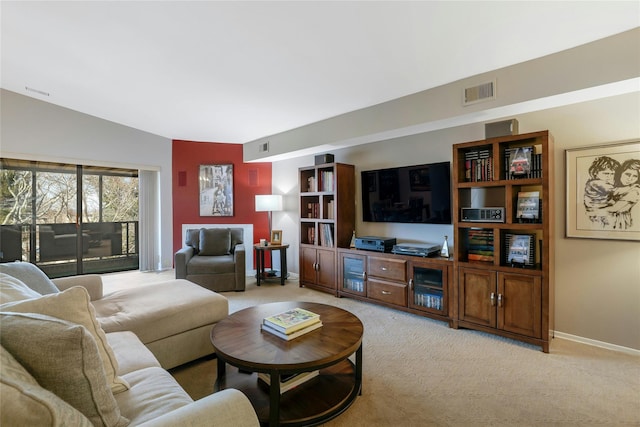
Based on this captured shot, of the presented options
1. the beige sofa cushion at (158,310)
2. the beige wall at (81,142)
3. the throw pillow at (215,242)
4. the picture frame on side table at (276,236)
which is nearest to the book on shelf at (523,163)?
the beige sofa cushion at (158,310)

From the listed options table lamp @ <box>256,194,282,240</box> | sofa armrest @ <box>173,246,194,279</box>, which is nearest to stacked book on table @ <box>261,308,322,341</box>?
sofa armrest @ <box>173,246,194,279</box>

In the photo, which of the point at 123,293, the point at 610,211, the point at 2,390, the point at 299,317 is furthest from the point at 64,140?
the point at 610,211

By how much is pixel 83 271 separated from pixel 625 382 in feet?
21.5

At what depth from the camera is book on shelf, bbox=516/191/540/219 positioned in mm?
2564

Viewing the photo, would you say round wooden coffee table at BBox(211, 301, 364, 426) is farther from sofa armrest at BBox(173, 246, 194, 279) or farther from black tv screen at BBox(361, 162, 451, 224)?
sofa armrest at BBox(173, 246, 194, 279)

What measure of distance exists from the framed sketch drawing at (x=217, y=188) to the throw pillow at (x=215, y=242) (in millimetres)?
863

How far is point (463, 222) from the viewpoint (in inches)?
115

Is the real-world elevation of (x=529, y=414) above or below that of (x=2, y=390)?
below

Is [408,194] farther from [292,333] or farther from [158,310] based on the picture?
[158,310]

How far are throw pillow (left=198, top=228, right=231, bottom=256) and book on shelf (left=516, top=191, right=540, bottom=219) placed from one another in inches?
151

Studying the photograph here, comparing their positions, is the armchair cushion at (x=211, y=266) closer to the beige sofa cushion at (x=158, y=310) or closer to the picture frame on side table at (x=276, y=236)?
the picture frame on side table at (x=276, y=236)

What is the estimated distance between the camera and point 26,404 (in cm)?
70

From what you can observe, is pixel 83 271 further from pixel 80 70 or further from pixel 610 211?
pixel 610 211

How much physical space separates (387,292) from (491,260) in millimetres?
1129
